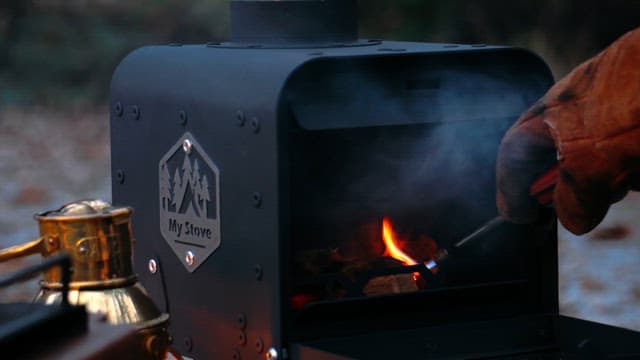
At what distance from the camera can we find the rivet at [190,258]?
292 cm

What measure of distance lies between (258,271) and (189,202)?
0.27m

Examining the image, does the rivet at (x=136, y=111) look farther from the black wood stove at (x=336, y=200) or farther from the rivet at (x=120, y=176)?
the rivet at (x=120, y=176)

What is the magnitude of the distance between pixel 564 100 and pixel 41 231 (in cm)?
88

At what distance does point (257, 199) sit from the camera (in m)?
2.70

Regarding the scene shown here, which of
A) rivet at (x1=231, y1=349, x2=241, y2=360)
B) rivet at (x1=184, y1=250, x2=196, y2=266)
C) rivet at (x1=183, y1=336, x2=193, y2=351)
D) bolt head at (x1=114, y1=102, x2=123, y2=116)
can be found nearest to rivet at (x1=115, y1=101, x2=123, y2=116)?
→ bolt head at (x1=114, y1=102, x2=123, y2=116)

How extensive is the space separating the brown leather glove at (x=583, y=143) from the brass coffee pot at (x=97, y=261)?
684mm

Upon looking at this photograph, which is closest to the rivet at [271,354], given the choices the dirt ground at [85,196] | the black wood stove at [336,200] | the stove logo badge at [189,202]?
the black wood stove at [336,200]

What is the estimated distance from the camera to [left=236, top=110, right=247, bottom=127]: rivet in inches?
107

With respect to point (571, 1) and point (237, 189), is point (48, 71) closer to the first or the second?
point (571, 1)

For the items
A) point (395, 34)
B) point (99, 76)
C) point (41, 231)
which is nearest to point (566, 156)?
point (41, 231)

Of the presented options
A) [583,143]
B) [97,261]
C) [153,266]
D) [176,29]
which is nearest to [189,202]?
[153,266]

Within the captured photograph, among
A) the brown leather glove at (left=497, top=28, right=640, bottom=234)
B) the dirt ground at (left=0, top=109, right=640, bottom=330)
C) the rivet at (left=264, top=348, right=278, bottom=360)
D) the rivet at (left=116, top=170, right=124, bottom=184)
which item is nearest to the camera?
the brown leather glove at (left=497, top=28, right=640, bottom=234)

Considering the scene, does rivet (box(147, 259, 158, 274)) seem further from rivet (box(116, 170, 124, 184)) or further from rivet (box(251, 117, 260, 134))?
rivet (box(251, 117, 260, 134))

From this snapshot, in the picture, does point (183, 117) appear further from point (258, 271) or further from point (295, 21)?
point (258, 271)
